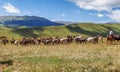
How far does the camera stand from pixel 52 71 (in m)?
24.5

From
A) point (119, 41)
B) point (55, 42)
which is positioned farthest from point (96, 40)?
point (55, 42)

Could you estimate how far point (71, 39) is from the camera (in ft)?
201

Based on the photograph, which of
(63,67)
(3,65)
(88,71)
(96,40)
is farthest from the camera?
(96,40)

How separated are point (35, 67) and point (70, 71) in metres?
3.76

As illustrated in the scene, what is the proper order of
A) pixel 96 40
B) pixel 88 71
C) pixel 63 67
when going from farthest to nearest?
pixel 96 40, pixel 63 67, pixel 88 71

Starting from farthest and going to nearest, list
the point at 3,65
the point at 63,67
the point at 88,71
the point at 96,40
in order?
the point at 96,40, the point at 3,65, the point at 63,67, the point at 88,71

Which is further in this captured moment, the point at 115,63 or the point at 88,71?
the point at 115,63

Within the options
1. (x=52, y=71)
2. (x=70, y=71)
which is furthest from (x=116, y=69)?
(x=52, y=71)

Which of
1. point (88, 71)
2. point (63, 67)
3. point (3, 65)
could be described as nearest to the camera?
point (88, 71)

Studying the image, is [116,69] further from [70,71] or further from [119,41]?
[119,41]

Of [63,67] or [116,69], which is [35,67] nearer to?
[63,67]

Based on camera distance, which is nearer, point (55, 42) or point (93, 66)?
point (93, 66)

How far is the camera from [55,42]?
6050 centimetres

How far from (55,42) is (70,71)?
36156mm
